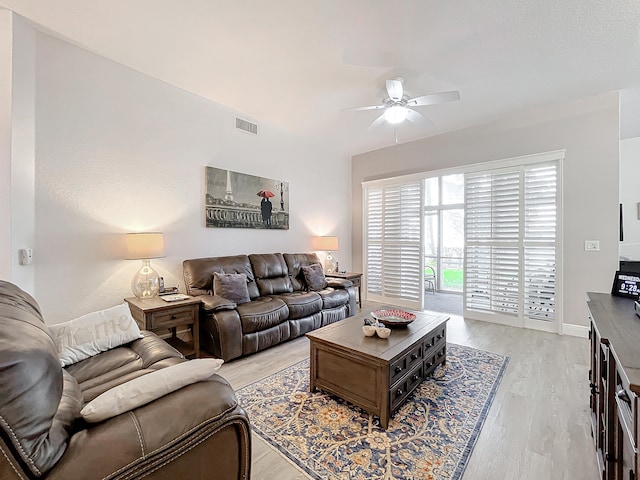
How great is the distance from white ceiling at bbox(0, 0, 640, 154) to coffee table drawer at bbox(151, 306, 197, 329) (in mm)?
2371

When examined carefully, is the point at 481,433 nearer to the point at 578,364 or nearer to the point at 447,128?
the point at 578,364

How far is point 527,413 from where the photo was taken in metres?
2.03

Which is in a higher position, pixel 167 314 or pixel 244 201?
pixel 244 201

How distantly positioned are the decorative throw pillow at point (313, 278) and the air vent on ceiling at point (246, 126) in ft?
6.89

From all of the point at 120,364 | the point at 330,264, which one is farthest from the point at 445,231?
the point at 120,364

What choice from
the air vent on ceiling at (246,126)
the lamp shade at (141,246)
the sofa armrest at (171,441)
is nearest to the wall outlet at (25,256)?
the lamp shade at (141,246)

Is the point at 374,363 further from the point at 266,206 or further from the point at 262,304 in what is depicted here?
the point at 266,206

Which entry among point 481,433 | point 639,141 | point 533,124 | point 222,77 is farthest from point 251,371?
point 639,141

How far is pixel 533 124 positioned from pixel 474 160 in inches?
31.4

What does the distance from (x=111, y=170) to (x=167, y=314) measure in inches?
60.6

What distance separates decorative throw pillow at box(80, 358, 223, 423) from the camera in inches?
35.9

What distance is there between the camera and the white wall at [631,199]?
4.46 meters

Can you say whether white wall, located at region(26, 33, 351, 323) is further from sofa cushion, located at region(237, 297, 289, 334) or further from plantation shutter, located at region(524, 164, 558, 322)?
plantation shutter, located at region(524, 164, 558, 322)

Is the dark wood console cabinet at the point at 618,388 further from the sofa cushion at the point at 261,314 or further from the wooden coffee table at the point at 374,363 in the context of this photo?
the sofa cushion at the point at 261,314
